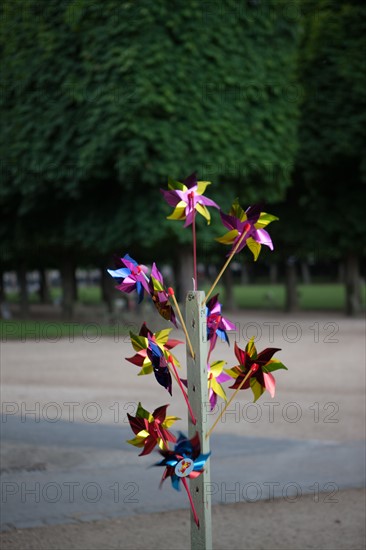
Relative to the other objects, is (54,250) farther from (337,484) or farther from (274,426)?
(337,484)

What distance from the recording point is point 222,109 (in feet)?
79.1

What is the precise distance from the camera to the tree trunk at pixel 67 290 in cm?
3125

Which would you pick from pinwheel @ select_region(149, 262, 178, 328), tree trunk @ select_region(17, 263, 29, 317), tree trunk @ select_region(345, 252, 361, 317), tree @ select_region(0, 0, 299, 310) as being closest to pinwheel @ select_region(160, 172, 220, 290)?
pinwheel @ select_region(149, 262, 178, 328)

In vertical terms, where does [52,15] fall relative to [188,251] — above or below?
above


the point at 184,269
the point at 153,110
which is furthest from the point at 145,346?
the point at 184,269

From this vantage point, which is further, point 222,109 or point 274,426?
point 222,109

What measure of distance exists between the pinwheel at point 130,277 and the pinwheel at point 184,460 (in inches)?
22.5

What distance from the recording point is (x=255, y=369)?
10.9 feet

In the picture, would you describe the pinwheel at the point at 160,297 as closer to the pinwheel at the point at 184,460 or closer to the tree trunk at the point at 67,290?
the pinwheel at the point at 184,460

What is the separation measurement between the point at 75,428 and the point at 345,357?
29.2 ft

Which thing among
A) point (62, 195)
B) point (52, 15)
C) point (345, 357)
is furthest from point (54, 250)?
point (345, 357)

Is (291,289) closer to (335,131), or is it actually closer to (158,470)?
(335,131)

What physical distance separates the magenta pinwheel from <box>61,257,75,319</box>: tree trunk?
2796cm

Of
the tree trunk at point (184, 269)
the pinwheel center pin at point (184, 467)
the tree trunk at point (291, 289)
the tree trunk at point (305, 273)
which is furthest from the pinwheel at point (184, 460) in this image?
the tree trunk at point (305, 273)
